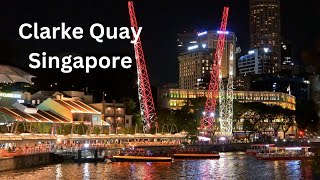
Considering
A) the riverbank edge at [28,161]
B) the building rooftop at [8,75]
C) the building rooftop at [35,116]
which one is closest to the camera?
the riverbank edge at [28,161]

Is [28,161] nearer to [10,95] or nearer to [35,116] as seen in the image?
[35,116]

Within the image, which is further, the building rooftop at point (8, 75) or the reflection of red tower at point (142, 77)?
the reflection of red tower at point (142, 77)

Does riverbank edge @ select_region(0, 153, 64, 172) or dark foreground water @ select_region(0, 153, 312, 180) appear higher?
riverbank edge @ select_region(0, 153, 64, 172)

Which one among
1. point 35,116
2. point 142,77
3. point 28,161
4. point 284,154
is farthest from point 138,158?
point 142,77

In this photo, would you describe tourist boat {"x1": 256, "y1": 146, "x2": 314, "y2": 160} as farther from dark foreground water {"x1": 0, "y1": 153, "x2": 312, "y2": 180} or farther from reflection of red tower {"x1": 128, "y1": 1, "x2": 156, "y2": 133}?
reflection of red tower {"x1": 128, "y1": 1, "x2": 156, "y2": 133}

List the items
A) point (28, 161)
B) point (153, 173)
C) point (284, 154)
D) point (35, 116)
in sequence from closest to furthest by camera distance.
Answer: point (153, 173) → point (28, 161) → point (284, 154) → point (35, 116)

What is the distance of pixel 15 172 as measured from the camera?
54.1 m

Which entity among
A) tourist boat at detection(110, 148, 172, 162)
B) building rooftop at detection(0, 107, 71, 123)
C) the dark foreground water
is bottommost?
the dark foreground water

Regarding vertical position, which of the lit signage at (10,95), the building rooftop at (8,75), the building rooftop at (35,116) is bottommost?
the building rooftop at (35,116)

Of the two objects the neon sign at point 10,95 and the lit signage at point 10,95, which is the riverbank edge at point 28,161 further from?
the lit signage at point 10,95

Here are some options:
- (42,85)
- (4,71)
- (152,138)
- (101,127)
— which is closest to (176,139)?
(152,138)

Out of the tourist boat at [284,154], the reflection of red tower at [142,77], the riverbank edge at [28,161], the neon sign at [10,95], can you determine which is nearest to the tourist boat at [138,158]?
the riverbank edge at [28,161]

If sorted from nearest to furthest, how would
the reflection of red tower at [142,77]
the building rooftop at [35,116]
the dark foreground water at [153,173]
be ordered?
the dark foreground water at [153,173] < the building rooftop at [35,116] < the reflection of red tower at [142,77]

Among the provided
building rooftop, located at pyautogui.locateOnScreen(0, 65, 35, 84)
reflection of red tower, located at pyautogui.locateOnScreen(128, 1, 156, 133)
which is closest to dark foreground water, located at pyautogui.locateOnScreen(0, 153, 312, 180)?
building rooftop, located at pyautogui.locateOnScreen(0, 65, 35, 84)
